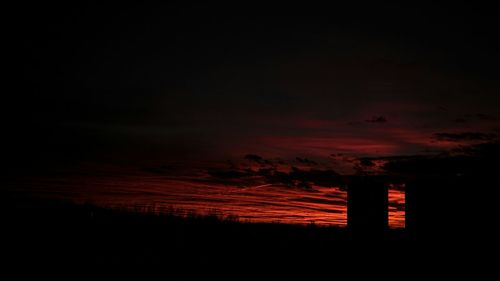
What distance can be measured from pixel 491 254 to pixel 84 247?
1471 centimetres

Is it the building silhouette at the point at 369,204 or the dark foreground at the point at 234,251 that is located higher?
the building silhouette at the point at 369,204

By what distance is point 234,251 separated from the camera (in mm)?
18344

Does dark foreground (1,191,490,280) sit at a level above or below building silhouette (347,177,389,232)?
below

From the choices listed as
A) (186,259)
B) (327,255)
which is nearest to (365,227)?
(327,255)

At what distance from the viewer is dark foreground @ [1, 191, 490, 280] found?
50.0 ft

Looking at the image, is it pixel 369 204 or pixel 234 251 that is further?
pixel 369 204

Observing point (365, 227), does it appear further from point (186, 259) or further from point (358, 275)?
point (186, 259)

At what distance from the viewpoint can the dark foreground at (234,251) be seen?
15227 millimetres

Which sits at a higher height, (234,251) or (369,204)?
(369,204)

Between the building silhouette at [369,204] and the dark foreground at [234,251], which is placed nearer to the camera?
the dark foreground at [234,251]

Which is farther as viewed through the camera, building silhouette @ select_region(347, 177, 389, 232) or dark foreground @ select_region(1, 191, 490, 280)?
building silhouette @ select_region(347, 177, 389, 232)

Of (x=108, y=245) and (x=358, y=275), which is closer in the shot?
(x=358, y=275)

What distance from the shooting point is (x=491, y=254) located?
17.9 metres

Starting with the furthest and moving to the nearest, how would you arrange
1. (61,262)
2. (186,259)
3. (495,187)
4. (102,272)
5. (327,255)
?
(495,187) → (327,255) → (186,259) → (61,262) → (102,272)
